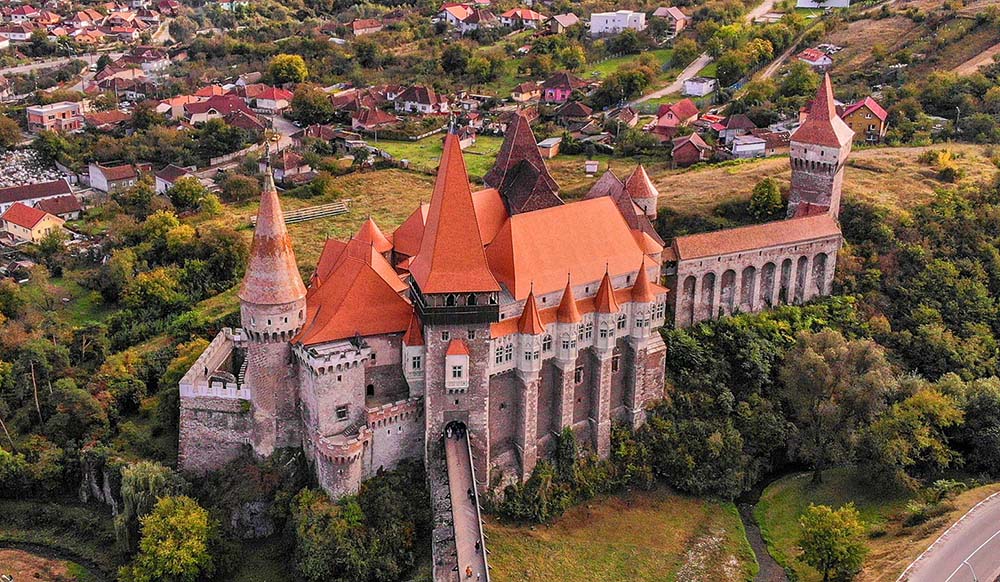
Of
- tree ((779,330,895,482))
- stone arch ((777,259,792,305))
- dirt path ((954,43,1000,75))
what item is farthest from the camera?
dirt path ((954,43,1000,75))

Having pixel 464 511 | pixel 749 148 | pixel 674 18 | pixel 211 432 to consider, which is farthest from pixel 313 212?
pixel 674 18

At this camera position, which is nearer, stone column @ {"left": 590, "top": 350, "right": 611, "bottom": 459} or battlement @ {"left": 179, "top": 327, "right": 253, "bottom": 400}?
battlement @ {"left": 179, "top": 327, "right": 253, "bottom": 400}

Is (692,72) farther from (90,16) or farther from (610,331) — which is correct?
(90,16)

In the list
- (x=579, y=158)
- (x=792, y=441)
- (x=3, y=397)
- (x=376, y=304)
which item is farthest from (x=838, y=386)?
(x=3, y=397)

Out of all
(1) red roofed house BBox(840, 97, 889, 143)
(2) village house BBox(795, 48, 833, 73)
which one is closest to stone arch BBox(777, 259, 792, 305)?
(1) red roofed house BBox(840, 97, 889, 143)

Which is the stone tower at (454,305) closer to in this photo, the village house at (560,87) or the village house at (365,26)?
the village house at (560,87)

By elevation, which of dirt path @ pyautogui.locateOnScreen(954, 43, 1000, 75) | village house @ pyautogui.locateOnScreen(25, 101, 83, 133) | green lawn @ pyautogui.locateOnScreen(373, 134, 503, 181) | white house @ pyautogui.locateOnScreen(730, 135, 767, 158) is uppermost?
dirt path @ pyautogui.locateOnScreen(954, 43, 1000, 75)

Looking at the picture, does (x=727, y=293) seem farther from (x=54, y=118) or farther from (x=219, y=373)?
(x=54, y=118)

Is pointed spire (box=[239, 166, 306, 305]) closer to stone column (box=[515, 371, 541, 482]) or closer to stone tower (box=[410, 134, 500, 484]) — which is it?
stone tower (box=[410, 134, 500, 484])
